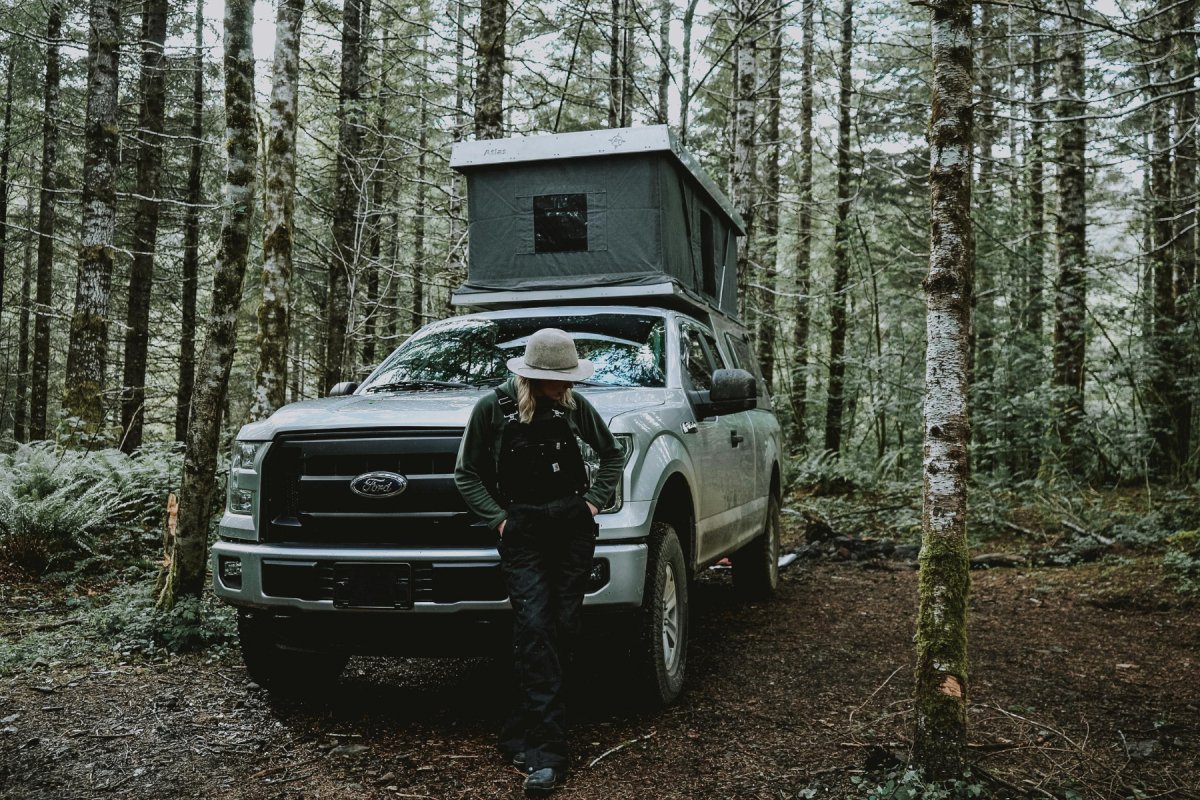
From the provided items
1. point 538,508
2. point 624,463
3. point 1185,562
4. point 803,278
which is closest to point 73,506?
point 538,508

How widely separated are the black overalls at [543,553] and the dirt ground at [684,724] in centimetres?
35

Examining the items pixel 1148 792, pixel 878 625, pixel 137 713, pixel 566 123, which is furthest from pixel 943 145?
pixel 566 123

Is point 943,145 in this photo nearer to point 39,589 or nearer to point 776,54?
point 39,589

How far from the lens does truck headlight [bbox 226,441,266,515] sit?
464 cm

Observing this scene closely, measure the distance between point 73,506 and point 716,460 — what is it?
608 cm

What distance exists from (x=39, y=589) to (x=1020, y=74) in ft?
90.5

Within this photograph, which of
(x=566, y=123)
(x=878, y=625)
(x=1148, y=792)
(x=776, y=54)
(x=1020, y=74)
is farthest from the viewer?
(x=1020, y=74)

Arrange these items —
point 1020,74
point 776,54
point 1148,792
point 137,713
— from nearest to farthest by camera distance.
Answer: point 1148,792 → point 137,713 → point 776,54 → point 1020,74

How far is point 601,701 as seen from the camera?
Result: 4.96 metres

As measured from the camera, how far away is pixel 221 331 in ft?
21.9

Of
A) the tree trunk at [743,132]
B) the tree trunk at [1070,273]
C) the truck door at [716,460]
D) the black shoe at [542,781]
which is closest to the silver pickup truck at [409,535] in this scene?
the truck door at [716,460]

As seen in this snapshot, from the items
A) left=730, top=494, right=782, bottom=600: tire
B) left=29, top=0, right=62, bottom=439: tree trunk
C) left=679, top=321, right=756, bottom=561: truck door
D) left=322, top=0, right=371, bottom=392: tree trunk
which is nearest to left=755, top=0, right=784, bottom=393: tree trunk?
left=322, top=0, right=371, bottom=392: tree trunk

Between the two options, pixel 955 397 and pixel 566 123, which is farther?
pixel 566 123

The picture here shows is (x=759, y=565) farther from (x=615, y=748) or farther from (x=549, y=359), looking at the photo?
(x=549, y=359)
